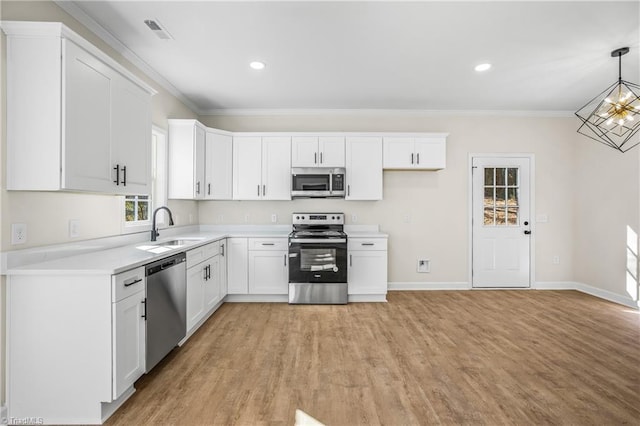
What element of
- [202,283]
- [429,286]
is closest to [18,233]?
[202,283]

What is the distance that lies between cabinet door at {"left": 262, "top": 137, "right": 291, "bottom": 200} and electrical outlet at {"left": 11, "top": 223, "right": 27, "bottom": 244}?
285cm

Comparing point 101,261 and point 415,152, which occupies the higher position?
point 415,152

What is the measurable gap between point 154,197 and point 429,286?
161 inches

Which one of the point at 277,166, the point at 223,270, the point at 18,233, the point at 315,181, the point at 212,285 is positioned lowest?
the point at 212,285

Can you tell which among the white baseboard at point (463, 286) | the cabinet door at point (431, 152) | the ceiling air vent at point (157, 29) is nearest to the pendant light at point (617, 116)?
the cabinet door at point (431, 152)

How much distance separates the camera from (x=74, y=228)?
2.39 m

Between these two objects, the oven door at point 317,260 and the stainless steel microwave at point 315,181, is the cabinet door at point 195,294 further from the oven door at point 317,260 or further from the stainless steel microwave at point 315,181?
the stainless steel microwave at point 315,181

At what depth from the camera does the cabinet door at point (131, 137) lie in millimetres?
2352

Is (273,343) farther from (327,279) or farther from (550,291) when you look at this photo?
(550,291)

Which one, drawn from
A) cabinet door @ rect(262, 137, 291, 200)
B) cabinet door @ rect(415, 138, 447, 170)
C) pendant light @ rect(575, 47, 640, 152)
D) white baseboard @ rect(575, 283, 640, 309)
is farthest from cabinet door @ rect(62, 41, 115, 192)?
white baseboard @ rect(575, 283, 640, 309)

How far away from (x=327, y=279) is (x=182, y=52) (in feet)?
10.1

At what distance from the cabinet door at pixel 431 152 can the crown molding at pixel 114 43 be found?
3.42 meters

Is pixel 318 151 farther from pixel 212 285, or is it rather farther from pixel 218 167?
pixel 212 285

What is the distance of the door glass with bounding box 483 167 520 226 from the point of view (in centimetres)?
496
